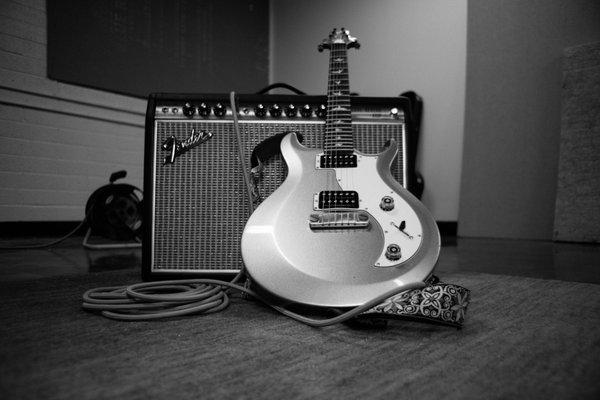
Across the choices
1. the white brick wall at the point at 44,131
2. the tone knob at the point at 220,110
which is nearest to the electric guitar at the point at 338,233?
the tone knob at the point at 220,110

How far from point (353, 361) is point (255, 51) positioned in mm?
3701

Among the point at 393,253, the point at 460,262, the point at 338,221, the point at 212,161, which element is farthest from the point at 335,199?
the point at 460,262

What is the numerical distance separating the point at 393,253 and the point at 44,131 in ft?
8.56

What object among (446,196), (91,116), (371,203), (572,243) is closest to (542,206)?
(572,243)

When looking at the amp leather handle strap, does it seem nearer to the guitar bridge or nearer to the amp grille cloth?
the guitar bridge

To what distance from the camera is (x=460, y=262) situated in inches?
60.8

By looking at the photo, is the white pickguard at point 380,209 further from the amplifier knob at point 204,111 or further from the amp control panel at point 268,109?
the amplifier knob at point 204,111

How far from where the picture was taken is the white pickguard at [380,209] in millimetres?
796

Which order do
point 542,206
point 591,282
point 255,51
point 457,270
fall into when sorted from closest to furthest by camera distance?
point 591,282 < point 457,270 < point 542,206 < point 255,51

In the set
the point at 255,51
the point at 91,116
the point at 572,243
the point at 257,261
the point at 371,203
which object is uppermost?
the point at 255,51

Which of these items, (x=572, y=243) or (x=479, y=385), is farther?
(x=572, y=243)

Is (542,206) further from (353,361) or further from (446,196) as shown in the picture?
(353,361)

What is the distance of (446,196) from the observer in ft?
9.57

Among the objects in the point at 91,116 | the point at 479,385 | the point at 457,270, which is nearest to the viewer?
the point at 479,385
